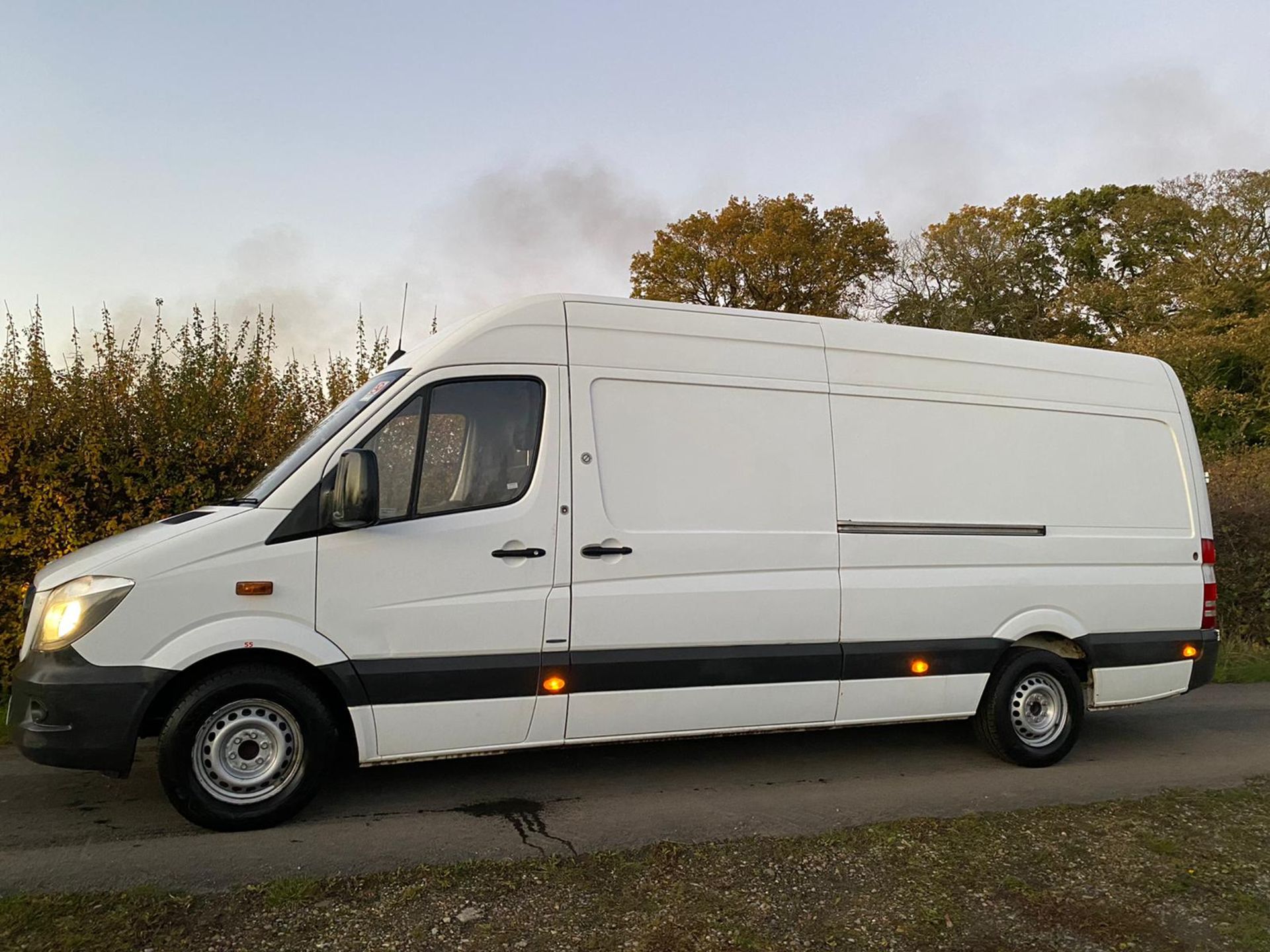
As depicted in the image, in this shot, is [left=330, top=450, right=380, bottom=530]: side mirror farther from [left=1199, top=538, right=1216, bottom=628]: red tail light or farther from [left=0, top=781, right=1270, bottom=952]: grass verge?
[left=1199, top=538, right=1216, bottom=628]: red tail light

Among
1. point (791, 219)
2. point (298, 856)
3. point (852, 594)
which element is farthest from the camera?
point (791, 219)

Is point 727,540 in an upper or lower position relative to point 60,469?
lower

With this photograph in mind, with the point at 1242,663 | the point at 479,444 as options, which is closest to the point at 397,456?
the point at 479,444

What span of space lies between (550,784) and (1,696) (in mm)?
4426

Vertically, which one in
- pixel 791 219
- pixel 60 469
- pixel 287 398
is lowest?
pixel 60 469

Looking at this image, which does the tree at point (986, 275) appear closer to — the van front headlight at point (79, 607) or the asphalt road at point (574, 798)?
the asphalt road at point (574, 798)

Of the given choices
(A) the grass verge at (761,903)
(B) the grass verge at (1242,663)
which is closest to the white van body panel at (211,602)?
(A) the grass verge at (761,903)

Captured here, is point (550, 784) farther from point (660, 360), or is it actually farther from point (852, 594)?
point (660, 360)

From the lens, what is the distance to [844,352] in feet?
19.7

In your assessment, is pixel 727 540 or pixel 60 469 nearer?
pixel 727 540

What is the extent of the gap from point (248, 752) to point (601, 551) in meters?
1.95

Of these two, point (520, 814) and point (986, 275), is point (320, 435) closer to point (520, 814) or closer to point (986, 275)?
point (520, 814)

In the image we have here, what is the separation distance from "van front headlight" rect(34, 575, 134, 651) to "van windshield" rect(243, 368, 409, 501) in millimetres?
748

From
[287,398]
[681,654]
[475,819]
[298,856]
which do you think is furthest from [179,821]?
[287,398]
